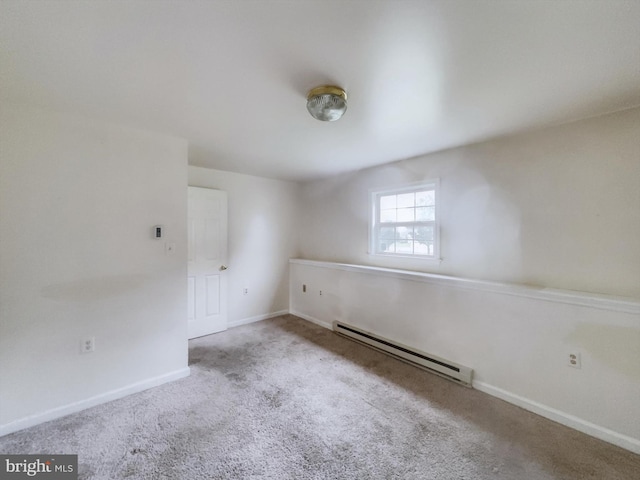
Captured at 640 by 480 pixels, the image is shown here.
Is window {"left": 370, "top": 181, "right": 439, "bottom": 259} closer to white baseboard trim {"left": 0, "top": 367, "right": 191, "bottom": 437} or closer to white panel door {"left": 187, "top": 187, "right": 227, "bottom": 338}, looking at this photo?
white panel door {"left": 187, "top": 187, "right": 227, "bottom": 338}

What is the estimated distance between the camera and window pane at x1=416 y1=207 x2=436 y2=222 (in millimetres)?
3058

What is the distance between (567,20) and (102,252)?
3236 millimetres

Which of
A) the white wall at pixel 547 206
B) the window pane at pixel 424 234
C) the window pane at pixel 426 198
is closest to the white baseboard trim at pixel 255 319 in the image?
the white wall at pixel 547 206

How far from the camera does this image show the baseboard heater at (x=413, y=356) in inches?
97.7

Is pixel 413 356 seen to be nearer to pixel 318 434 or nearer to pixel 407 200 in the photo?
pixel 318 434

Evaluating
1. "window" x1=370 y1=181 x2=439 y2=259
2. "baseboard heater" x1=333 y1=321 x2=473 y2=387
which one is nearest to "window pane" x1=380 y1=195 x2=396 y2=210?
"window" x1=370 y1=181 x2=439 y2=259

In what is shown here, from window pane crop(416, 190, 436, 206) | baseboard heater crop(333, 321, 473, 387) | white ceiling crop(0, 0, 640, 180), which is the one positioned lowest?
baseboard heater crop(333, 321, 473, 387)

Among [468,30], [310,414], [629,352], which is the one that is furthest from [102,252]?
[629,352]

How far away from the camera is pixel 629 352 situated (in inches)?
69.3

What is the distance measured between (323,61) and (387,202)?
2.35m

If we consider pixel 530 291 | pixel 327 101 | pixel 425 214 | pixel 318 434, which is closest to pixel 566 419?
pixel 530 291

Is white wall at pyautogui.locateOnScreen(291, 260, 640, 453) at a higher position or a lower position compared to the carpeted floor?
higher

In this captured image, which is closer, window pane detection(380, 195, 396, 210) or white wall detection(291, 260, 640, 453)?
white wall detection(291, 260, 640, 453)

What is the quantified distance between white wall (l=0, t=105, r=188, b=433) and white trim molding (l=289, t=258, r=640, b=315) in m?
2.39
